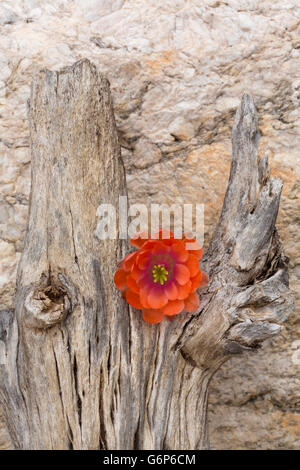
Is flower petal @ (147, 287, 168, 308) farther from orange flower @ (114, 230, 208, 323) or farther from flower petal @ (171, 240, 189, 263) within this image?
flower petal @ (171, 240, 189, 263)

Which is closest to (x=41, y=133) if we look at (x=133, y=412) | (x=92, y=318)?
(x=92, y=318)

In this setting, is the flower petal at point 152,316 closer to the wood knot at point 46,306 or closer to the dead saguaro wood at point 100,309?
the dead saguaro wood at point 100,309

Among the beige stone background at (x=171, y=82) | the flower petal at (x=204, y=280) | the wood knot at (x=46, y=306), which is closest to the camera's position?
the wood knot at (x=46, y=306)

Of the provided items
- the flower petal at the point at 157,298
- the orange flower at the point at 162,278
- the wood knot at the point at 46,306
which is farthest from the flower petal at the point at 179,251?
the wood knot at the point at 46,306

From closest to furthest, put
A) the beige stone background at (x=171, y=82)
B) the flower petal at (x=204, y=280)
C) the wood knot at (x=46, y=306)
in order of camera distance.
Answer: the wood knot at (x=46, y=306) → the flower petal at (x=204, y=280) → the beige stone background at (x=171, y=82)

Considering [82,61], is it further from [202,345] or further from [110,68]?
[202,345]

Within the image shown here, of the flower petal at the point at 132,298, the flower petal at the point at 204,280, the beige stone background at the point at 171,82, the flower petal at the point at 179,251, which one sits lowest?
the flower petal at the point at 132,298

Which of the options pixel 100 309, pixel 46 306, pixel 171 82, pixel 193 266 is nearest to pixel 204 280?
pixel 193 266
